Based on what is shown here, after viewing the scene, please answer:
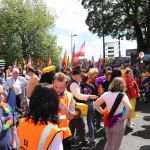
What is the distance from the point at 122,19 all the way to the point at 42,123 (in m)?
42.3

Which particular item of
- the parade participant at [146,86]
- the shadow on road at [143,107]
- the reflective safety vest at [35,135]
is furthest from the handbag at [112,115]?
the shadow on road at [143,107]

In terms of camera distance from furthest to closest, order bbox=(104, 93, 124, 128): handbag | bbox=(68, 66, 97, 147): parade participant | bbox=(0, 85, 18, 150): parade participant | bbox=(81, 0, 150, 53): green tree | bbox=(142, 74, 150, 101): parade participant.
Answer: bbox=(81, 0, 150, 53): green tree, bbox=(142, 74, 150, 101): parade participant, bbox=(68, 66, 97, 147): parade participant, bbox=(104, 93, 124, 128): handbag, bbox=(0, 85, 18, 150): parade participant

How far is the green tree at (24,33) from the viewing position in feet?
148

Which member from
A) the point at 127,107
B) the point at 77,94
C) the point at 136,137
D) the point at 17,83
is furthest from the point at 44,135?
the point at 17,83

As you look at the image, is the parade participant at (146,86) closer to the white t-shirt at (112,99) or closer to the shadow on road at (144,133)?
the shadow on road at (144,133)

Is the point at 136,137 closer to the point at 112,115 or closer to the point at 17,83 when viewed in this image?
the point at 112,115

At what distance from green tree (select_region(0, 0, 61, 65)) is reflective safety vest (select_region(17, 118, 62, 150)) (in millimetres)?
41607

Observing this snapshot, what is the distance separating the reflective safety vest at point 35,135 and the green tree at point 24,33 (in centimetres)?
4161

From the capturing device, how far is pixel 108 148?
20.6 feet

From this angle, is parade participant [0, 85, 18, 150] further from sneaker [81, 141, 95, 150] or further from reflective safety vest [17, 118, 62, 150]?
sneaker [81, 141, 95, 150]

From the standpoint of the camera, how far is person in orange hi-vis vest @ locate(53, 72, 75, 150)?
4.80 meters

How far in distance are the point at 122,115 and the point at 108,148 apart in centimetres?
57

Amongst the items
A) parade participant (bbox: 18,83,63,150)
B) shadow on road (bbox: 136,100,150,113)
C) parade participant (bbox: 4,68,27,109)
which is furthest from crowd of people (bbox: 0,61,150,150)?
shadow on road (bbox: 136,100,150,113)

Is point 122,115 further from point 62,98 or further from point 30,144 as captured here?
point 30,144
